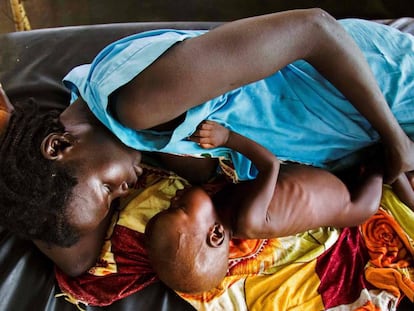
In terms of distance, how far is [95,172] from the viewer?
41.6 inches

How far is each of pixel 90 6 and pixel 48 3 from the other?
0.20m

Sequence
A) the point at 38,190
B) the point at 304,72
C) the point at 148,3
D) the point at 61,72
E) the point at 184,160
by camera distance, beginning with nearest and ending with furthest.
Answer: the point at 38,190, the point at 304,72, the point at 184,160, the point at 61,72, the point at 148,3

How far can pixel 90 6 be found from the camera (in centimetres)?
236

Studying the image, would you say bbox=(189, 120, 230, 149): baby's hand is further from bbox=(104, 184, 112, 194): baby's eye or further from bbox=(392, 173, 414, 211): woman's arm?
bbox=(392, 173, 414, 211): woman's arm

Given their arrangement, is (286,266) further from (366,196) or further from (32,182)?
(32,182)

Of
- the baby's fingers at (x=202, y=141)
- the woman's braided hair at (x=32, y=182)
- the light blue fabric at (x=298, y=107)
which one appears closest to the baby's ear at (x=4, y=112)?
the woman's braided hair at (x=32, y=182)

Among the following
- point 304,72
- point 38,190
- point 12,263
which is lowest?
point 12,263

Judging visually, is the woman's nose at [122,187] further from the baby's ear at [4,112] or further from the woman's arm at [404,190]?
the woman's arm at [404,190]

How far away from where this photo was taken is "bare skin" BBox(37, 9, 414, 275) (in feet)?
3.06

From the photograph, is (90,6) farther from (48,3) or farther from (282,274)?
(282,274)

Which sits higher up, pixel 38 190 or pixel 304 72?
pixel 304 72

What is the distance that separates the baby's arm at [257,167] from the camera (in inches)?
43.2

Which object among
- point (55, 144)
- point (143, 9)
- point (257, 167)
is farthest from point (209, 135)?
point (143, 9)

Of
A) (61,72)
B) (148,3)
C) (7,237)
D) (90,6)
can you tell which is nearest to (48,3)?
(90,6)
